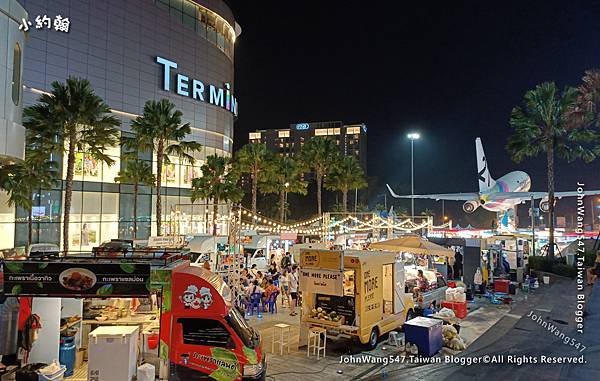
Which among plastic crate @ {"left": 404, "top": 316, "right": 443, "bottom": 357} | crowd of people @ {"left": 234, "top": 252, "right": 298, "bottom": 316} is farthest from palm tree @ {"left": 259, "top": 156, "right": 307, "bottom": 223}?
plastic crate @ {"left": 404, "top": 316, "right": 443, "bottom": 357}

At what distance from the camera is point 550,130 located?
98.8 feet

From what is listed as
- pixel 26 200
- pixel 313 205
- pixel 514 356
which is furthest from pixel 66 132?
pixel 313 205

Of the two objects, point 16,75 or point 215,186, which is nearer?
point 16,75

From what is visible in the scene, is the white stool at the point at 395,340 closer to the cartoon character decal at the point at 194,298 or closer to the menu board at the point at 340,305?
the menu board at the point at 340,305

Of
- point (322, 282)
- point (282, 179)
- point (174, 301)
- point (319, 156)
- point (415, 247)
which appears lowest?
point (322, 282)

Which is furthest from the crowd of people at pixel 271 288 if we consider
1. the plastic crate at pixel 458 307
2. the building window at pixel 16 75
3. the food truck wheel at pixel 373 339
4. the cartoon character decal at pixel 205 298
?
the building window at pixel 16 75

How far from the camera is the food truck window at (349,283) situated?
12914 mm

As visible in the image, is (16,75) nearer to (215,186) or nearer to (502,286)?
(502,286)

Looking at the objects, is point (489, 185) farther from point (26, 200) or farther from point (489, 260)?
point (26, 200)

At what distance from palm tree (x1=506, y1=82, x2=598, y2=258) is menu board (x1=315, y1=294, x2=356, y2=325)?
2212cm

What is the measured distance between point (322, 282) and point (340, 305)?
118 cm

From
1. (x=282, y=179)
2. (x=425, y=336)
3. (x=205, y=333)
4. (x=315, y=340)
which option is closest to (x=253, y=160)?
(x=282, y=179)

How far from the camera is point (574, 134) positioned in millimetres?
29641

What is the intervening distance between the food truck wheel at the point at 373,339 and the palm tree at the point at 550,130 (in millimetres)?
21583
